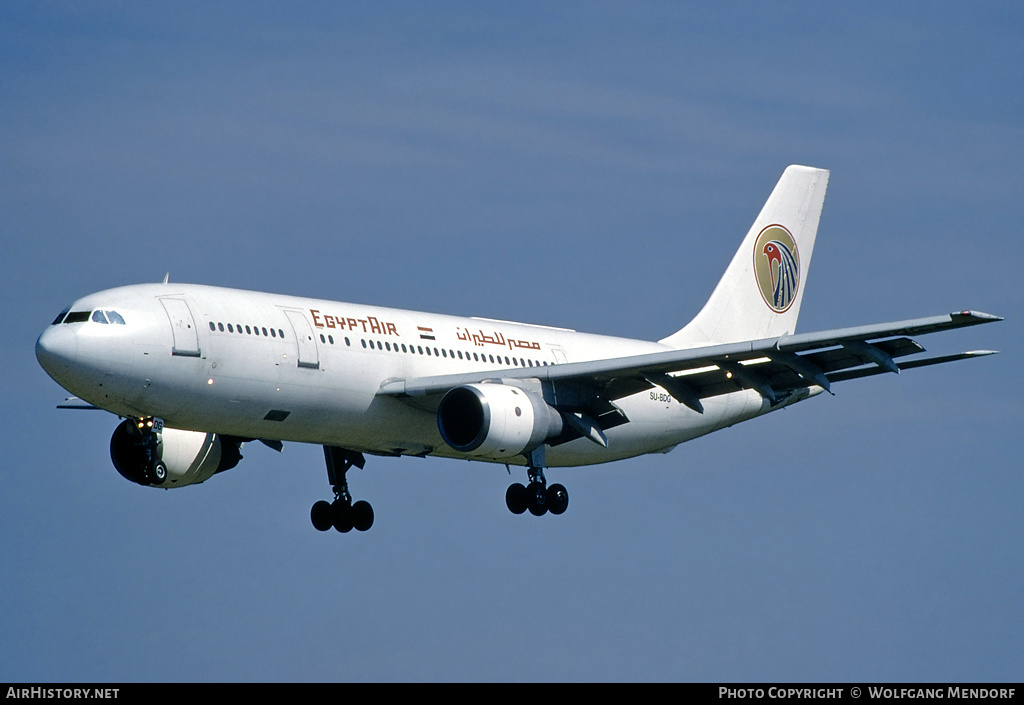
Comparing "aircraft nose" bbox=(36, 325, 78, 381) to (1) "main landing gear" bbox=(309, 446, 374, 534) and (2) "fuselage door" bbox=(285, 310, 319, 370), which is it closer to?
(2) "fuselage door" bbox=(285, 310, 319, 370)

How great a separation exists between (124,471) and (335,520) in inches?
287

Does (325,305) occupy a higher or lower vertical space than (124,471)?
higher

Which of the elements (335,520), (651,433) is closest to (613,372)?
(651,433)

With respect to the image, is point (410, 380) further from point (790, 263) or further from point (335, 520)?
point (790, 263)

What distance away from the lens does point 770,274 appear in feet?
182

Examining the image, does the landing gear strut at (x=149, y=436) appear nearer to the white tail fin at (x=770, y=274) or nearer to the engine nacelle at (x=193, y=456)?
the engine nacelle at (x=193, y=456)

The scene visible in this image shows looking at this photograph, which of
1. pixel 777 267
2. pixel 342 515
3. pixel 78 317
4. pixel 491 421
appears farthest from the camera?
pixel 777 267

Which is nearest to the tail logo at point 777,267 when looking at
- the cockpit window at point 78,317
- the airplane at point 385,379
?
the airplane at point 385,379

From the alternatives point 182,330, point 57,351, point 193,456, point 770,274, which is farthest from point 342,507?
point 770,274

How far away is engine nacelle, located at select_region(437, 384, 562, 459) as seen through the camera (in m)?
41.5

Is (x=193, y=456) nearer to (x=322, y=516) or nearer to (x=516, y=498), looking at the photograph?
(x=322, y=516)

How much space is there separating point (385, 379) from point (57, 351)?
8.42 m

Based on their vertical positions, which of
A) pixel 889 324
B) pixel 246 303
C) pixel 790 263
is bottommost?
pixel 889 324

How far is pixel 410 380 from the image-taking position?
4284cm
